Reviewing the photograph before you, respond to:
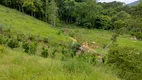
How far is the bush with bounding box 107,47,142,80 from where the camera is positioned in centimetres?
1149

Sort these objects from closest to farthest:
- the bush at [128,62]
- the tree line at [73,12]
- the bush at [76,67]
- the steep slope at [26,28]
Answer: the bush at [76,67] < the bush at [128,62] < the steep slope at [26,28] < the tree line at [73,12]

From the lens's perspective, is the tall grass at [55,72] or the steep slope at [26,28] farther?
the steep slope at [26,28]

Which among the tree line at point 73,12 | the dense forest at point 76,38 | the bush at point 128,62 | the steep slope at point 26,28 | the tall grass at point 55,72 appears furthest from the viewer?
the tree line at point 73,12

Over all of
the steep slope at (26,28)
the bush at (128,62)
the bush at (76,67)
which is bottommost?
the steep slope at (26,28)

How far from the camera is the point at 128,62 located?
1251 centimetres

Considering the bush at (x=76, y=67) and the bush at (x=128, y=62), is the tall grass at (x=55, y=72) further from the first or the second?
the bush at (x=128, y=62)

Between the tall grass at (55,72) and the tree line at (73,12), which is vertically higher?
the tall grass at (55,72)

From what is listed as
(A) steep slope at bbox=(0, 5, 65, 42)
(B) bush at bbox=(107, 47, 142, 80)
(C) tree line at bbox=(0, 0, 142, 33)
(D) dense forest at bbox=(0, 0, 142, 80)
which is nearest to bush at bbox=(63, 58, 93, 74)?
(D) dense forest at bbox=(0, 0, 142, 80)

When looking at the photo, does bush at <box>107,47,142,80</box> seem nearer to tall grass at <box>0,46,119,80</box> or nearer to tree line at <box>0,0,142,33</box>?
tall grass at <box>0,46,119,80</box>

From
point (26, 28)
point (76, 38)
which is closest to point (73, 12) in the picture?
point (76, 38)

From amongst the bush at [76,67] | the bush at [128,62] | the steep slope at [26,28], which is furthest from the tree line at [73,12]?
the bush at [76,67]

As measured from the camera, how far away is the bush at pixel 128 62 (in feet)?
37.7

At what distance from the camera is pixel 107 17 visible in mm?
66250

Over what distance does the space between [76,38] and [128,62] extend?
2816 centimetres
